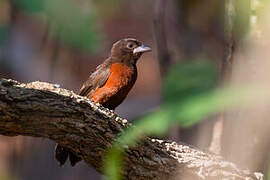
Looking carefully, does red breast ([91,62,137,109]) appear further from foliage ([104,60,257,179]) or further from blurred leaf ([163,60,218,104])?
foliage ([104,60,257,179])

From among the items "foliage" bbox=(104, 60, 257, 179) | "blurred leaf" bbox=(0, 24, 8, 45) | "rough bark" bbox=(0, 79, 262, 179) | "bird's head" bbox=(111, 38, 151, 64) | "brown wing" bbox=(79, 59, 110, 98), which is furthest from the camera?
"blurred leaf" bbox=(0, 24, 8, 45)

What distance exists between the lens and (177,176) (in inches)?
146

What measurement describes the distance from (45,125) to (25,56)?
8336 mm

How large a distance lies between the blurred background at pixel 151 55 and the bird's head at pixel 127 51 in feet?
1.14

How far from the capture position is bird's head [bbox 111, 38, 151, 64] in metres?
5.68

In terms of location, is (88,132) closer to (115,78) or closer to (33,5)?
(115,78)

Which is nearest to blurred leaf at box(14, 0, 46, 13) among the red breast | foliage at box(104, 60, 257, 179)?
the red breast

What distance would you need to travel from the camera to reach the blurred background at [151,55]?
13.8 feet

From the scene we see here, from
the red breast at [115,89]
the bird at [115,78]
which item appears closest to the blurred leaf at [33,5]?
the bird at [115,78]

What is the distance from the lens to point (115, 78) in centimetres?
537

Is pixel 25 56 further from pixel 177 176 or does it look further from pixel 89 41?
pixel 177 176

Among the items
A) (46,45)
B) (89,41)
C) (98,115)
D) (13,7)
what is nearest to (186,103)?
(98,115)

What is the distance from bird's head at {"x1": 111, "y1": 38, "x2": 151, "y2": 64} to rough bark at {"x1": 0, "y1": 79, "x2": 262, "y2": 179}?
179 cm

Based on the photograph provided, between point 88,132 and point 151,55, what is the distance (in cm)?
914
